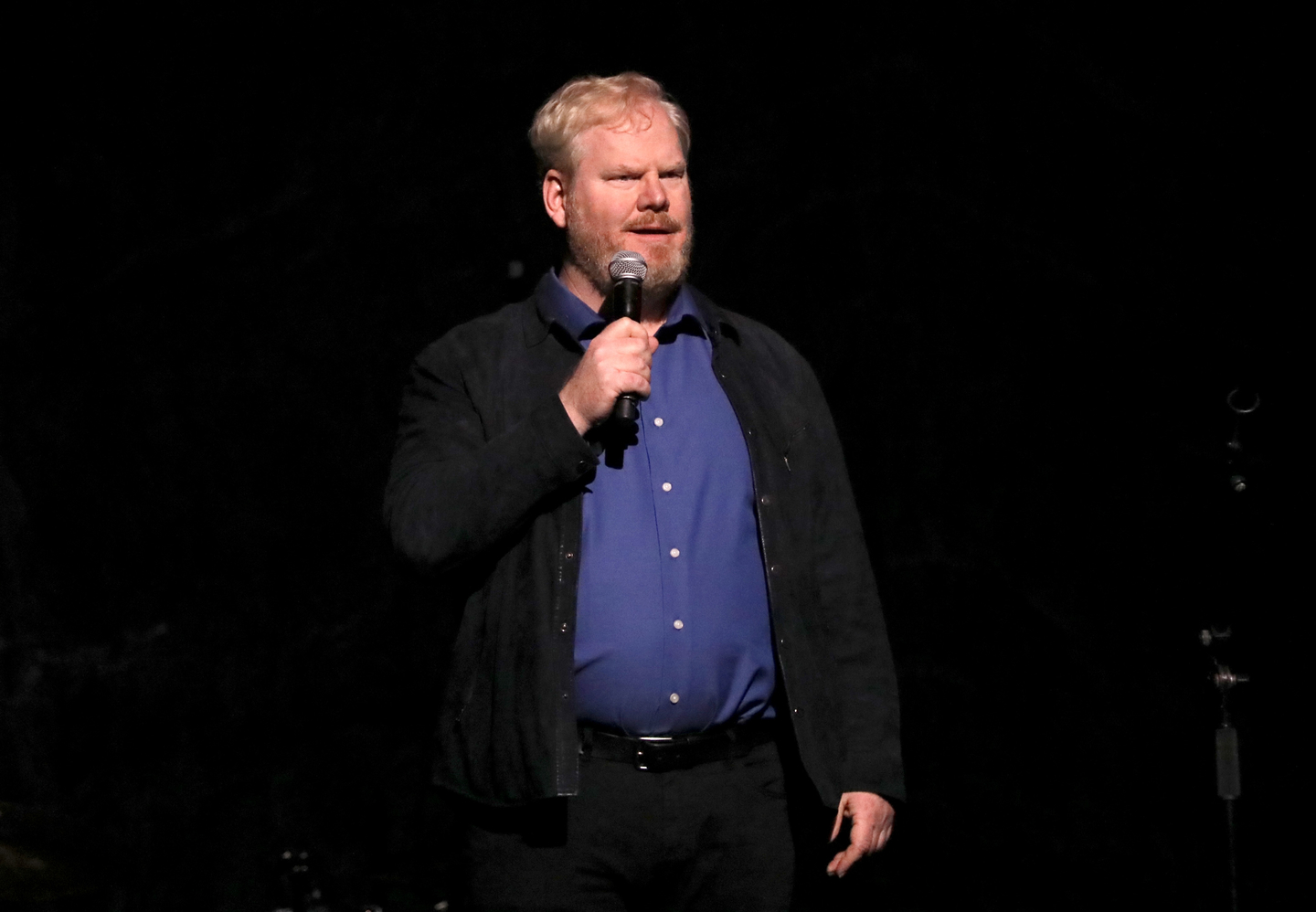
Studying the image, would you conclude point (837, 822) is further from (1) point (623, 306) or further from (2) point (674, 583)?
(1) point (623, 306)

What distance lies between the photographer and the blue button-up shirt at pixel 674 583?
2129 millimetres

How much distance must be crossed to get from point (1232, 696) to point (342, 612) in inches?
72.3

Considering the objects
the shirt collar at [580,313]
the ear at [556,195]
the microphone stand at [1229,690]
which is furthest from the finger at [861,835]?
the ear at [556,195]

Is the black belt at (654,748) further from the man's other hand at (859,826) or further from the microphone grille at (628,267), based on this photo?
the microphone grille at (628,267)

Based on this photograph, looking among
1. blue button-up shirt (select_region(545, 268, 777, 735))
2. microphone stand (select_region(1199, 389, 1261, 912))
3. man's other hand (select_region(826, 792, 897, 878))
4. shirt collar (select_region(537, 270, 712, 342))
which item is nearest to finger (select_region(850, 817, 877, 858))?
man's other hand (select_region(826, 792, 897, 878))

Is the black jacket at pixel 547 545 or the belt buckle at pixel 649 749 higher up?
the black jacket at pixel 547 545

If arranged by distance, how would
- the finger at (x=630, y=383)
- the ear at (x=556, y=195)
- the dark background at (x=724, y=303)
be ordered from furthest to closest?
the dark background at (x=724, y=303)
the ear at (x=556, y=195)
the finger at (x=630, y=383)

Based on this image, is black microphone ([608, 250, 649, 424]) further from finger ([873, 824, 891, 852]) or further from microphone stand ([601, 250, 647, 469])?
finger ([873, 824, 891, 852])

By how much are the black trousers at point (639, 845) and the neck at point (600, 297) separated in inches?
26.1

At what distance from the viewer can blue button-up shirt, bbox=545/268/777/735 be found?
2129 mm

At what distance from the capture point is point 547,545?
2164 millimetres

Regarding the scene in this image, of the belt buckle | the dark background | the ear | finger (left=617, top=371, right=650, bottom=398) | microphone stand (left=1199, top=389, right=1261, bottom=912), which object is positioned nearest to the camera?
finger (left=617, top=371, right=650, bottom=398)

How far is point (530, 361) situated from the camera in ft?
7.63

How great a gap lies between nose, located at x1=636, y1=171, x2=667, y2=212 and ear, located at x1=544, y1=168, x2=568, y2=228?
16 cm
